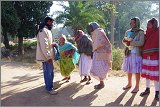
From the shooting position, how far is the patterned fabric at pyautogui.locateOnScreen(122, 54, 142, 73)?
264 inches

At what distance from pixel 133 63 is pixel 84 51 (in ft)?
6.33

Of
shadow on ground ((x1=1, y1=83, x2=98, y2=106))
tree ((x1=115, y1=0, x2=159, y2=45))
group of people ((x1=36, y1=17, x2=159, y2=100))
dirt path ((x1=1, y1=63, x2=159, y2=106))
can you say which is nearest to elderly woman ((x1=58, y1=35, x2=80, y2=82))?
group of people ((x1=36, y1=17, x2=159, y2=100))

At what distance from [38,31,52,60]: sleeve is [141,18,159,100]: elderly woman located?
7.02 ft

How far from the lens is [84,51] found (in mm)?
8328

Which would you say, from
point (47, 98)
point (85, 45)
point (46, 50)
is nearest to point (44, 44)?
point (46, 50)

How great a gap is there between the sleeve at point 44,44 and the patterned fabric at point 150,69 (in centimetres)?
213

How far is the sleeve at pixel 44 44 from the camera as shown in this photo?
662 centimetres

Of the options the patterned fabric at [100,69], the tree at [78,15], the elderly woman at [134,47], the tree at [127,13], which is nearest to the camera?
the elderly woman at [134,47]

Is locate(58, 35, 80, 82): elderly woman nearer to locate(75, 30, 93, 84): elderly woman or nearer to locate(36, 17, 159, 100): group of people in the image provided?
locate(36, 17, 159, 100): group of people

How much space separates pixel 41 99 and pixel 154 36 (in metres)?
2.81

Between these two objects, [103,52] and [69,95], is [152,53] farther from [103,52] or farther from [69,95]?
[69,95]

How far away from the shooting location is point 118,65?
12492mm

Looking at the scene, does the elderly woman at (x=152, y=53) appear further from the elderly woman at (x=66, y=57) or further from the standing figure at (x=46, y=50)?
the elderly woman at (x=66, y=57)

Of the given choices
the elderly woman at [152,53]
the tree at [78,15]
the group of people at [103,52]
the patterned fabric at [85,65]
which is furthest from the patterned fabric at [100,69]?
the tree at [78,15]
